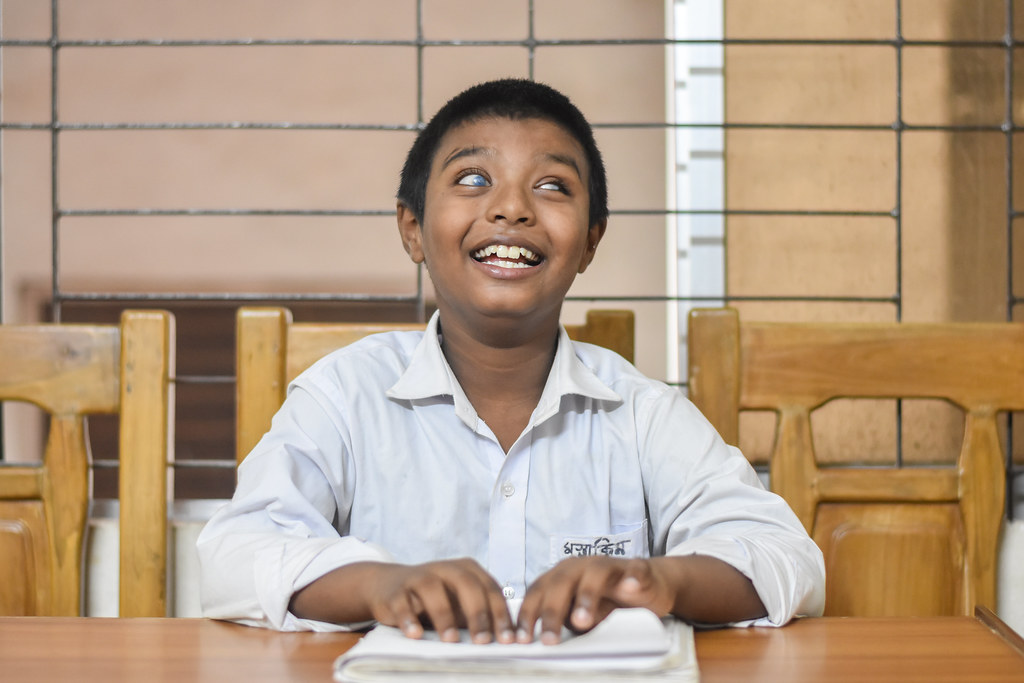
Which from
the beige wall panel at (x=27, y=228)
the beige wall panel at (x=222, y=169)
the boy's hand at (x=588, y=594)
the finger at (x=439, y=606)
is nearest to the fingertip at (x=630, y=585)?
the boy's hand at (x=588, y=594)

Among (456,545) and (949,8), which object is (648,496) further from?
(949,8)

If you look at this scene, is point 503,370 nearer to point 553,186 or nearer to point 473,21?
point 553,186

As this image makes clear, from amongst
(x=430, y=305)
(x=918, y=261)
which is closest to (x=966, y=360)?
(x=918, y=261)

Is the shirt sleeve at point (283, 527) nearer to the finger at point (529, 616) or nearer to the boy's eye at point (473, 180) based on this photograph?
the finger at point (529, 616)

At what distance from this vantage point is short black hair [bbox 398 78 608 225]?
1042 millimetres

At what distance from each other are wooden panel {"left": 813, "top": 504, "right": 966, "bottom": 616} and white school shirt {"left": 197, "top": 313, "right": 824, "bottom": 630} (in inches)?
10.9

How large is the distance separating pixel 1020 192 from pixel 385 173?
262 centimetres

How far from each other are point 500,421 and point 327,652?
49 centimetres

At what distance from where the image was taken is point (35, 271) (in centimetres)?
402

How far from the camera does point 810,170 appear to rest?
2.12 metres

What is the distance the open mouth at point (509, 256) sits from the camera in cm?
98

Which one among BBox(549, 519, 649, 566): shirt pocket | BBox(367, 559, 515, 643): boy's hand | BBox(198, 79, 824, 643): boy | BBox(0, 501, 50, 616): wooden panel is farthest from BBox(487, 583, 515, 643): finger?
BBox(0, 501, 50, 616): wooden panel

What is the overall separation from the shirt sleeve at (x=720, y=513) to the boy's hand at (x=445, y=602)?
0.69 ft

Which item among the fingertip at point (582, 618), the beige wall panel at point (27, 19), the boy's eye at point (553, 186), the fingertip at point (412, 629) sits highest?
the beige wall panel at point (27, 19)
